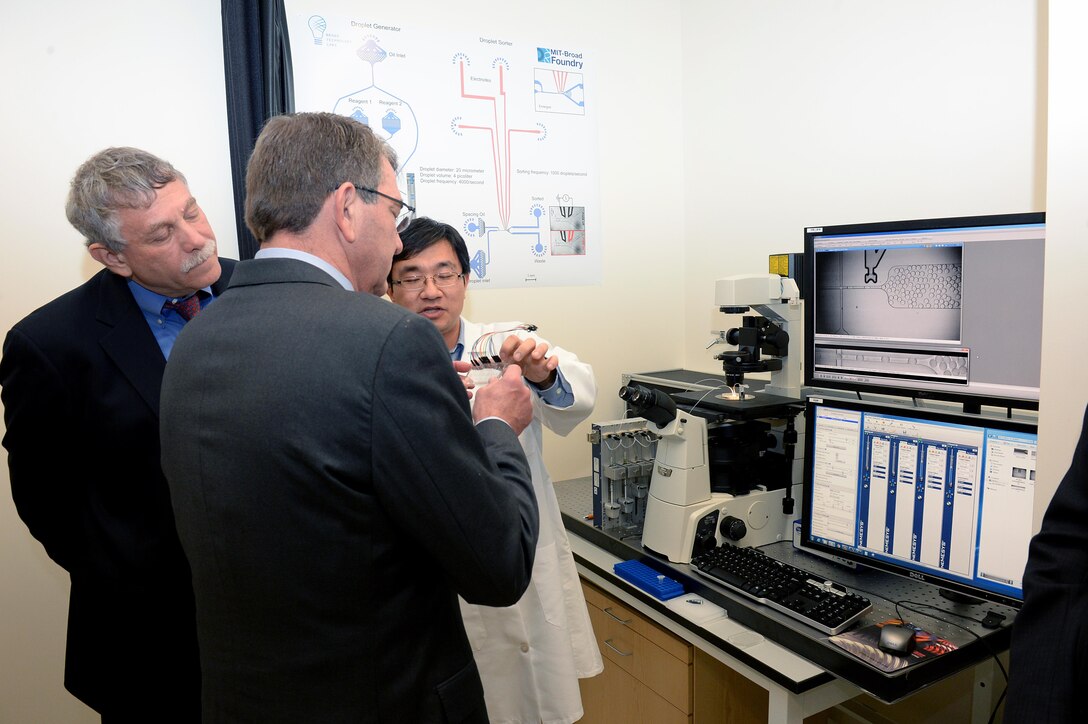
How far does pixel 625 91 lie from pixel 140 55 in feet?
5.39

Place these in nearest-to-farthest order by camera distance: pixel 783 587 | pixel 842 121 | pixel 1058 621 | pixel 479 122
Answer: pixel 1058 621
pixel 783 587
pixel 842 121
pixel 479 122

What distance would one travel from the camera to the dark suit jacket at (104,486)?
1.35 m

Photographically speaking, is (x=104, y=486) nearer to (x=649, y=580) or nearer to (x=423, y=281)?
(x=423, y=281)

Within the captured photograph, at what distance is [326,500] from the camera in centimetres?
84

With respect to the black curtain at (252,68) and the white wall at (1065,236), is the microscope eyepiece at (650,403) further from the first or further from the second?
the black curtain at (252,68)

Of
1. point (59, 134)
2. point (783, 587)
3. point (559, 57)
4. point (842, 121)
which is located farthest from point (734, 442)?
point (59, 134)

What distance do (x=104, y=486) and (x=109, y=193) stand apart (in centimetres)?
58

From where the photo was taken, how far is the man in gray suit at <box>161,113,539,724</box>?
0.82 m

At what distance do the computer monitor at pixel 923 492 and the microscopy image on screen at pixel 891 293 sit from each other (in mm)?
199

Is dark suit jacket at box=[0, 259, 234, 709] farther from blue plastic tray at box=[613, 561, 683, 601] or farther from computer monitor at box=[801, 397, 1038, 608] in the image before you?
computer monitor at box=[801, 397, 1038, 608]

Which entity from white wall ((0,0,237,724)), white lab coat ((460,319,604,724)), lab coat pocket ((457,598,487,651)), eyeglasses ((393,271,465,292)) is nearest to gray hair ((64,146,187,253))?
eyeglasses ((393,271,465,292))

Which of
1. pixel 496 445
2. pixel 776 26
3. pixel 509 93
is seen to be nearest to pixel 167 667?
pixel 496 445

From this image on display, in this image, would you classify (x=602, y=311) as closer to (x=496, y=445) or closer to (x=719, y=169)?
(x=719, y=169)

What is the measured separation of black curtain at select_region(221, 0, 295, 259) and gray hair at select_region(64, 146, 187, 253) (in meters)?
0.60
